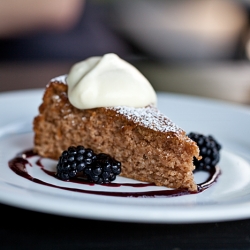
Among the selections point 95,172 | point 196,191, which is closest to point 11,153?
point 95,172

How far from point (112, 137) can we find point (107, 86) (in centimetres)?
23

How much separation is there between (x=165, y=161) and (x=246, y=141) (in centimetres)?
78

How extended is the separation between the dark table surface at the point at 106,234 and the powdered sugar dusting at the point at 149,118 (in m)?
0.52

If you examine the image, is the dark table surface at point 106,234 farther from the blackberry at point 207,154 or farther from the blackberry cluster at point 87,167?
the blackberry at point 207,154

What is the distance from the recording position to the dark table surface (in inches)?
46.0

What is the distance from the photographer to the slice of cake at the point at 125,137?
1716mm

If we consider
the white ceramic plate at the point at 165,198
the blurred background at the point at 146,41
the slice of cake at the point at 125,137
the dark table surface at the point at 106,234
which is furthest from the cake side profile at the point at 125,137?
the blurred background at the point at 146,41

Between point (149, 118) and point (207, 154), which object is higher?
point (149, 118)

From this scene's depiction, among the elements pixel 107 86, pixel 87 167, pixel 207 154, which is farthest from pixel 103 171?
pixel 207 154

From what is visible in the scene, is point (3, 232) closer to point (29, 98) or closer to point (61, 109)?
point (61, 109)

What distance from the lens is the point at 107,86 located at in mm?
1888

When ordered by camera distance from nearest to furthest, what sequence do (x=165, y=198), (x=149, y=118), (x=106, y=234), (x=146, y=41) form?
1. (x=106, y=234)
2. (x=165, y=198)
3. (x=149, y=118)
4. (x=146, y=41)

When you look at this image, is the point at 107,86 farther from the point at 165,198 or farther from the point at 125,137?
the point at 165,198

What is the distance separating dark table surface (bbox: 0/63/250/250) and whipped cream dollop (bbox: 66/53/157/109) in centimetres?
68
